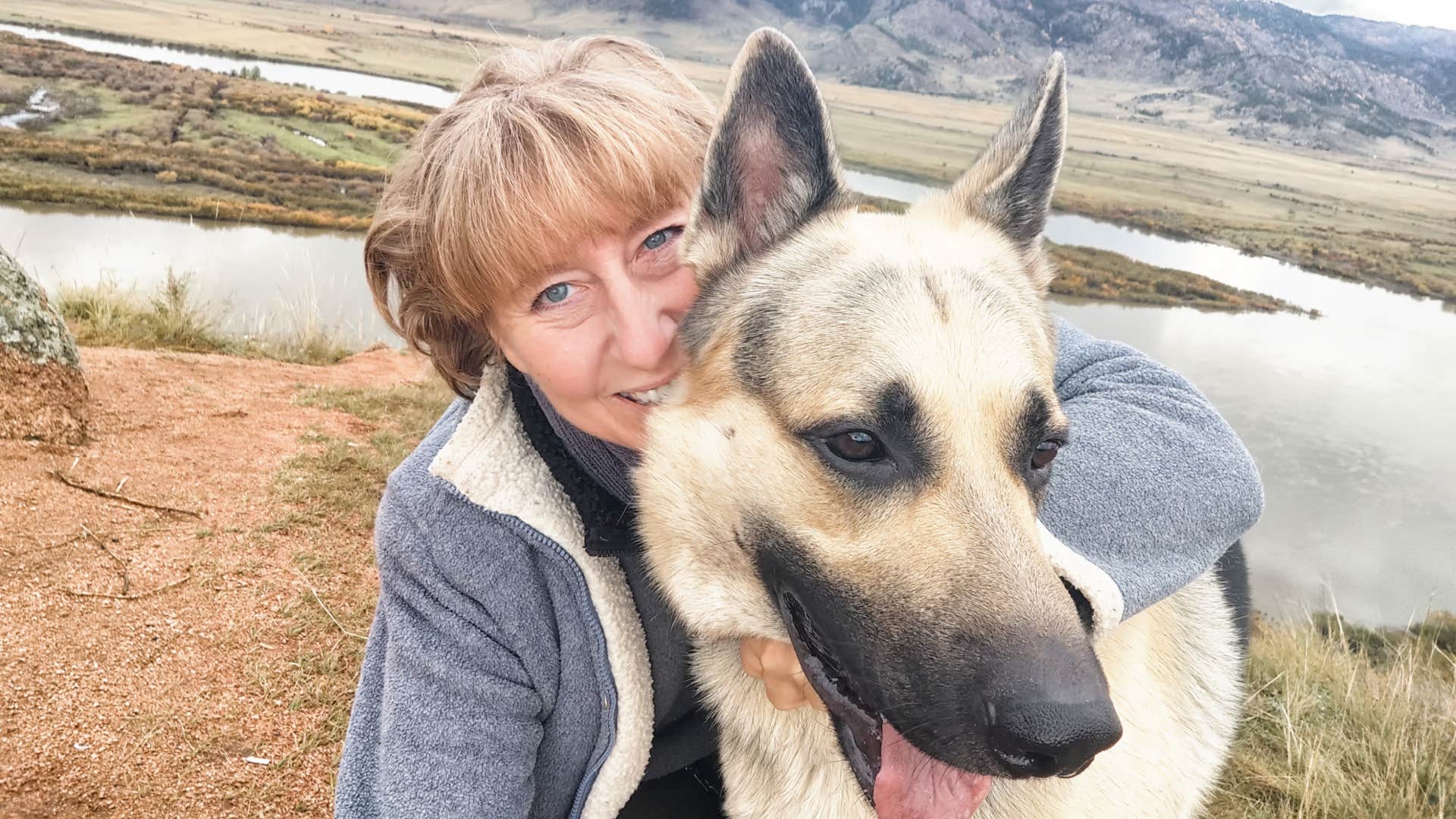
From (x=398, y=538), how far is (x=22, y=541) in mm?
4288

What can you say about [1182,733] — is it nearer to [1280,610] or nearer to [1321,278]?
[1280,610]

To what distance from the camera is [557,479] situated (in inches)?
84.2

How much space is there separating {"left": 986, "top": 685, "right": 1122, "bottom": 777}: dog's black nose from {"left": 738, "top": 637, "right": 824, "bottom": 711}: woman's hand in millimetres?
630

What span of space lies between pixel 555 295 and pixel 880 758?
138 centimetres

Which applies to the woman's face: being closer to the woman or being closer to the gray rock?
the woman

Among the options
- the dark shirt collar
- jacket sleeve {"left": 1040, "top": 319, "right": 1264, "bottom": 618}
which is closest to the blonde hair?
the dark shirt collar

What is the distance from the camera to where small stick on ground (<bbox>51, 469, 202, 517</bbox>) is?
541cm

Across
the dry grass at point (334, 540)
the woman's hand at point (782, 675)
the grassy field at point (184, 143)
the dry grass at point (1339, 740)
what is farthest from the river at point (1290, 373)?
the woman's hand at point (782, 675)

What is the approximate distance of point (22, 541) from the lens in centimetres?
468

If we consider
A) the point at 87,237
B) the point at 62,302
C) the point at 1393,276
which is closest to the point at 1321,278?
the point at 1393,276

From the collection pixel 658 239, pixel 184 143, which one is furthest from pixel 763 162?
pixel 184 143

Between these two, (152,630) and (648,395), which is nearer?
(648,395)

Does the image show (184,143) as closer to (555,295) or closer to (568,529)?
(555,295)

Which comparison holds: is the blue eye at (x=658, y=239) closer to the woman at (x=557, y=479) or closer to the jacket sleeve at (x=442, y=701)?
the woman at (x=557, y=479)
